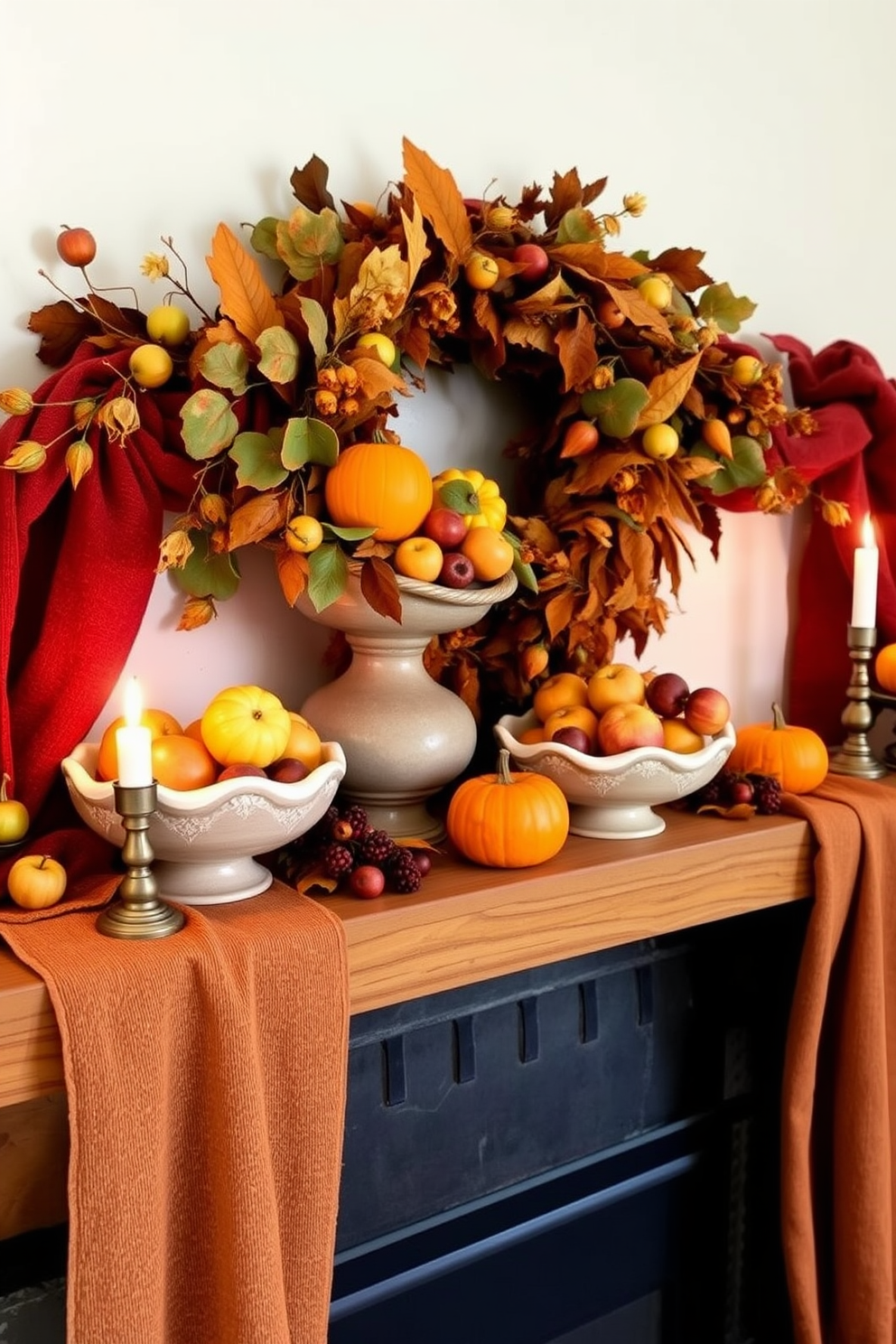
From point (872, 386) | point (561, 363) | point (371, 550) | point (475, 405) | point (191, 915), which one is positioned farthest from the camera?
point (872, 386)

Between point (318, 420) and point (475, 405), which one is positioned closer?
point (318, 420)

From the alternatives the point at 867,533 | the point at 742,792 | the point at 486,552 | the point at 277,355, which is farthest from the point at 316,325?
the point at 867,533

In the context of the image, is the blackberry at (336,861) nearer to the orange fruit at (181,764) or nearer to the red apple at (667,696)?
the orange fruit at (181,764)

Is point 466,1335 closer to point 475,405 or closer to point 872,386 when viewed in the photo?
point 475,405

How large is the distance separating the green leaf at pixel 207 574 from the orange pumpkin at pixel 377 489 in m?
0.12

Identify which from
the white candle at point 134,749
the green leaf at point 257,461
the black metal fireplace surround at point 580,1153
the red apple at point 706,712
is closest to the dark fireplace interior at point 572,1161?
the black metal fireplace surround at point 580,1153

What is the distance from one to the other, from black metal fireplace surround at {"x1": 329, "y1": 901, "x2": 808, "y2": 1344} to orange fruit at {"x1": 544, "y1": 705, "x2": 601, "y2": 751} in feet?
0.95

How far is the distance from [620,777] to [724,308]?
1.92 feet

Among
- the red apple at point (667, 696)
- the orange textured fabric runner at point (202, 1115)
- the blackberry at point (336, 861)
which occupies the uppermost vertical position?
the red apple at point (667, 696)

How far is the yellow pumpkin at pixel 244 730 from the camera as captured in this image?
0.97m

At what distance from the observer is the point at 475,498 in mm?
1125

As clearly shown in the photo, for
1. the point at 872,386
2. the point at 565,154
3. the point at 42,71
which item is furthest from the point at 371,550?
the point at 872,386

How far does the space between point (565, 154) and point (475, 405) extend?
33 cm

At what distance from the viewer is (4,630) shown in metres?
0.98
